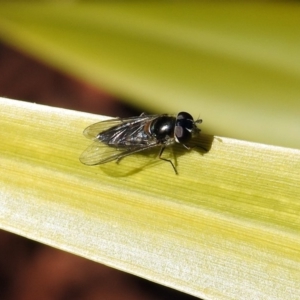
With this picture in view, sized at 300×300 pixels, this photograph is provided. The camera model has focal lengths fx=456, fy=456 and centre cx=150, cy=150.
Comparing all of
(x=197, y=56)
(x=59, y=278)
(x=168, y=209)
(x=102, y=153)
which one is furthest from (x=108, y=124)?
(x=59, y=278)

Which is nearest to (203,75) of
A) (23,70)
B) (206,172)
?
(206,172)

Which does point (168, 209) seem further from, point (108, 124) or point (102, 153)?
point (108, 124)

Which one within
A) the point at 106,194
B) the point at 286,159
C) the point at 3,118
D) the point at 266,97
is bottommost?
the point at 106,194

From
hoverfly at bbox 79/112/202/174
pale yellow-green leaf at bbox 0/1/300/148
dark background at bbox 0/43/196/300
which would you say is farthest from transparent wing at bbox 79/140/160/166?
dark background at bbox 0/43/196/300

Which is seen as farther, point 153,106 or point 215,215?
point 153,106

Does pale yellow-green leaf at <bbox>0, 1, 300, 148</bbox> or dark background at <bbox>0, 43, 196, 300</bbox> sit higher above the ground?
pale yellow-green leaf at <bbox>0, 1, 300, 148</bbox>

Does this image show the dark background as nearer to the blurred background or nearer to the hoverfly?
the blurred background

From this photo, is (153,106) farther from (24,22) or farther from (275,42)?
(24,22)
